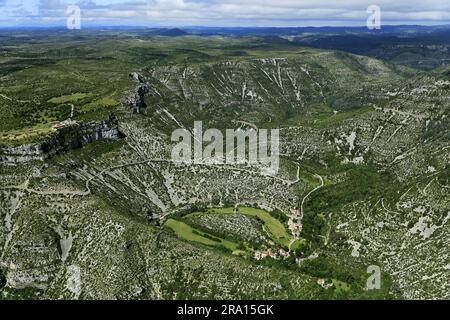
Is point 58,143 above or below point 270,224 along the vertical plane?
above

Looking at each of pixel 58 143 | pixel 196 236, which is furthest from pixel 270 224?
pixel 58 143

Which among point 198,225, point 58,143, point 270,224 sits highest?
point 58,143

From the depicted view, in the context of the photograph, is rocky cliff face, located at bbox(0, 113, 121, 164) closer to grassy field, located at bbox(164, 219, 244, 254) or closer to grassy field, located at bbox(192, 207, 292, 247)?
grassy field, located at bbox(164, 219, 244, 254)

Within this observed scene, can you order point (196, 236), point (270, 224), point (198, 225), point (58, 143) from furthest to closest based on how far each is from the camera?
1. point (58, 143)
2. point (270, 224)
3. point (198, 225)
4. point (196, 236)

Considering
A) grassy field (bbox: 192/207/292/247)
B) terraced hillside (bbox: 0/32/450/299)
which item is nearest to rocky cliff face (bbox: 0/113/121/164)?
terraced hillside (bbox: 0/32/450/299)

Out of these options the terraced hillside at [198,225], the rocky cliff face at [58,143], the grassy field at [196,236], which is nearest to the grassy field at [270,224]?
the terraced hillside at [198,225]

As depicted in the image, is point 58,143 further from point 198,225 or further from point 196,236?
point 196,236

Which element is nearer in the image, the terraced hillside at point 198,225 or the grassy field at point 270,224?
the terraced hillside at point 198,225

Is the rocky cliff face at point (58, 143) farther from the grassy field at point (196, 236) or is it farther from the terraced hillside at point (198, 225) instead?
the grassy field at point (196, 236)

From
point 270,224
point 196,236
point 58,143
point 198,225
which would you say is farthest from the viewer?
point 58,143

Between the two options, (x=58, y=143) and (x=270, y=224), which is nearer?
→ (x=270, y=224)
